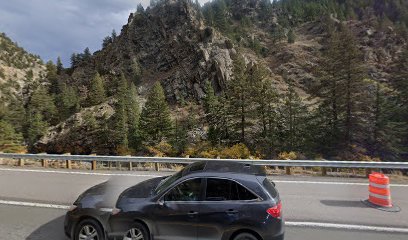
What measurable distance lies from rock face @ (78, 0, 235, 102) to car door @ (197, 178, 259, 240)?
58.0m

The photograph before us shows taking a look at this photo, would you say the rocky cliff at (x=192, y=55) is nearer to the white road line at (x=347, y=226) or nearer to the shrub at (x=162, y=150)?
the shrub at (x=162, y=150)

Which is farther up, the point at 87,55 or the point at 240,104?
the point at 87,55

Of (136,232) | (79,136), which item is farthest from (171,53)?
(136,232)

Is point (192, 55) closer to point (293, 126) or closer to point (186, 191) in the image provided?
point (293, 126)

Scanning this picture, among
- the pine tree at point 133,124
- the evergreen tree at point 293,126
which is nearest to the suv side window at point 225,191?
the evergreen tree at point 293,126

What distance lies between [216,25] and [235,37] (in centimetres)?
773

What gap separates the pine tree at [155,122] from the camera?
150ft

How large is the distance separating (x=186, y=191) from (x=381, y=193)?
6.11 metres

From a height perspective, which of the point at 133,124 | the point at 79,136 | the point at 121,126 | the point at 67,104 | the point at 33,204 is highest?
the point at 67,104

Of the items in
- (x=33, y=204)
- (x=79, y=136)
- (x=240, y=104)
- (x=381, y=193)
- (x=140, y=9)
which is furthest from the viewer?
(x=140, y=9)

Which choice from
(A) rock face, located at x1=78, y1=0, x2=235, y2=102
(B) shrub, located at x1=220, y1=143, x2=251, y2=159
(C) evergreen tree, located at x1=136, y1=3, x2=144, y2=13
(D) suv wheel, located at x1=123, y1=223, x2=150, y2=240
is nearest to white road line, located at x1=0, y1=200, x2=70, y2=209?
(D) suv wheel, located at x1=123, y1=223, x2=150, y2=240

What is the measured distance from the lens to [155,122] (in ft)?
151

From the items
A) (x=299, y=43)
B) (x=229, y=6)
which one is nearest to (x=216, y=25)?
(x=299, y=43)

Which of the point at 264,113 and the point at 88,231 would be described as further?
the point at 264,113
